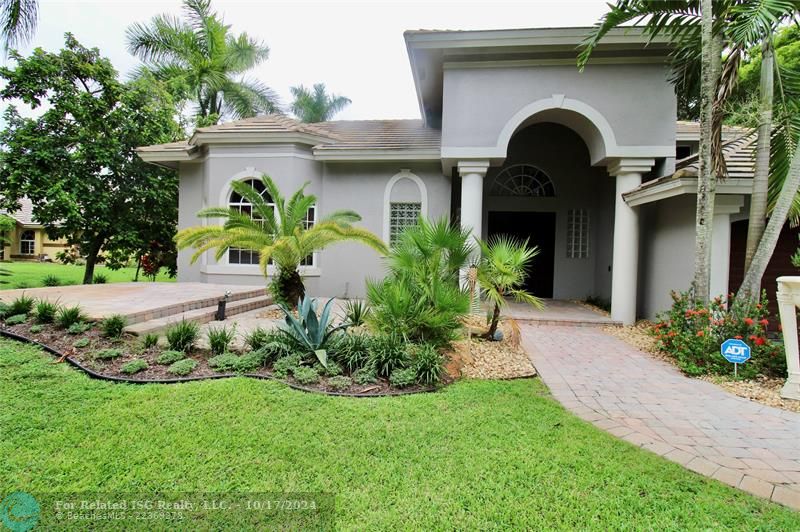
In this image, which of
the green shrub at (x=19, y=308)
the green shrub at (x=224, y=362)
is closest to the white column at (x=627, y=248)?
the green shrub at (x=224, y=362)

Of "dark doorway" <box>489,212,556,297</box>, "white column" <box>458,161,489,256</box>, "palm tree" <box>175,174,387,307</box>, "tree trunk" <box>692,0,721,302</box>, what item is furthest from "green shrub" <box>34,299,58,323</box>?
"dark doorway" <box>489,212,556,297</box>

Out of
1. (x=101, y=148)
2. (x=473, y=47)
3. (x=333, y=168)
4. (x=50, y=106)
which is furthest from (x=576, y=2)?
(x=50, y=106)

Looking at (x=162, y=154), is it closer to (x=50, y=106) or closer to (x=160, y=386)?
(x=50, y=106)

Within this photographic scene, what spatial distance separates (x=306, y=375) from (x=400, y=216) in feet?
25.2

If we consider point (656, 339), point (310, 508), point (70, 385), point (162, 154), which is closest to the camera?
point (310, 508)

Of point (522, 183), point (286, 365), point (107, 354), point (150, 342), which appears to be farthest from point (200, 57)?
point (286, 365)

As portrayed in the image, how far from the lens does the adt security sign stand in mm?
5190

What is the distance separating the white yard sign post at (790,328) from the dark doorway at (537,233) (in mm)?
7746

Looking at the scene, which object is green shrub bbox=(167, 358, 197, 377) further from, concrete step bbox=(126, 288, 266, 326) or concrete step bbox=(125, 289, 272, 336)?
concrete step bbox=(126, 288, 266, 326)

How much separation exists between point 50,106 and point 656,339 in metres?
18.4

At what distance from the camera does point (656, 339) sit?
7.43 metres

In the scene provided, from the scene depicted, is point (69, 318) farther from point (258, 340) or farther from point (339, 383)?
point (339, 383)

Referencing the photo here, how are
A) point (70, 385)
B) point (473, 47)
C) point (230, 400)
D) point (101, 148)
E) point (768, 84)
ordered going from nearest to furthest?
point (230, 400) → point (70, 385) → point (768, 84) → point (473, 47) → point (101, 148)

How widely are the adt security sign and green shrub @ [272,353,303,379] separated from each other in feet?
19.4
